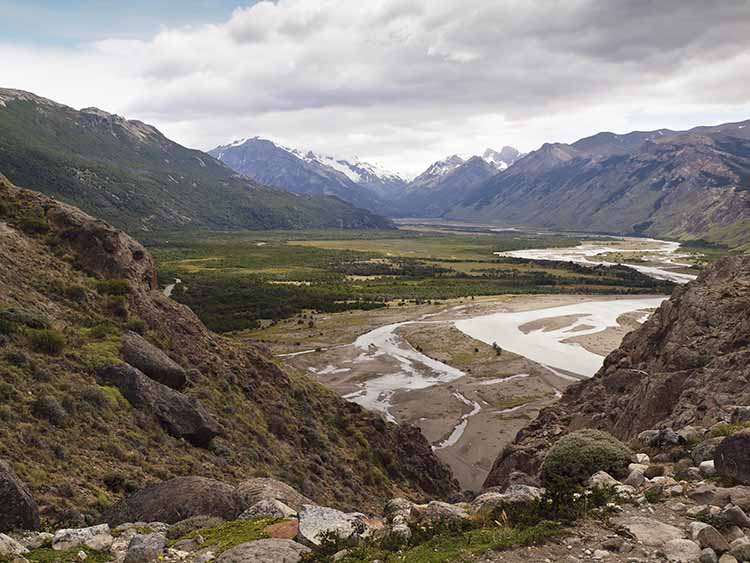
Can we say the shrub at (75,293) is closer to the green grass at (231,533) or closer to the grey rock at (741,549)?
the green grass at (231,533)

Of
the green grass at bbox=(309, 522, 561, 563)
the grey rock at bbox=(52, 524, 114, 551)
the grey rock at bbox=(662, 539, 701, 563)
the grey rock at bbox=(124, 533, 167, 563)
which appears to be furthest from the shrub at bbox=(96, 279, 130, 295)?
the grey rock at bbox=(662, 539, 701, 563)

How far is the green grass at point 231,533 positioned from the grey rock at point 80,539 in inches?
65.6

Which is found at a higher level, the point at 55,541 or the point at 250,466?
the point at 55,541

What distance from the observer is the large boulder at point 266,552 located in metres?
11.6

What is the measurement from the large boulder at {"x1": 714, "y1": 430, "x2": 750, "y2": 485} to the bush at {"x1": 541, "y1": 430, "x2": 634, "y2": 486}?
255 centimetres

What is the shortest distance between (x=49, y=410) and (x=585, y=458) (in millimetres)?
18649

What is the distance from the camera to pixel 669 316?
35.7m

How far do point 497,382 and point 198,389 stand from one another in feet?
149

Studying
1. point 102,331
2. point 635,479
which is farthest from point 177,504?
point 102,331

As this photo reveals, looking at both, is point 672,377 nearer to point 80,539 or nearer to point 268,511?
point 268,511

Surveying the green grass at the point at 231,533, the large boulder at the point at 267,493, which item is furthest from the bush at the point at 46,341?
the green grass at the point at 231,533

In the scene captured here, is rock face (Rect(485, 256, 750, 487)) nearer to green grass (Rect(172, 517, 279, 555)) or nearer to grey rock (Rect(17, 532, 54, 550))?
green grass (Rect(172, 517, 279, 555))

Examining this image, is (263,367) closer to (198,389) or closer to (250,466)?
(198,389)

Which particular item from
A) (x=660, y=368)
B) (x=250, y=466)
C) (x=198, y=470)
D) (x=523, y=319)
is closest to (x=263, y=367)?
(x=250, y=466)
